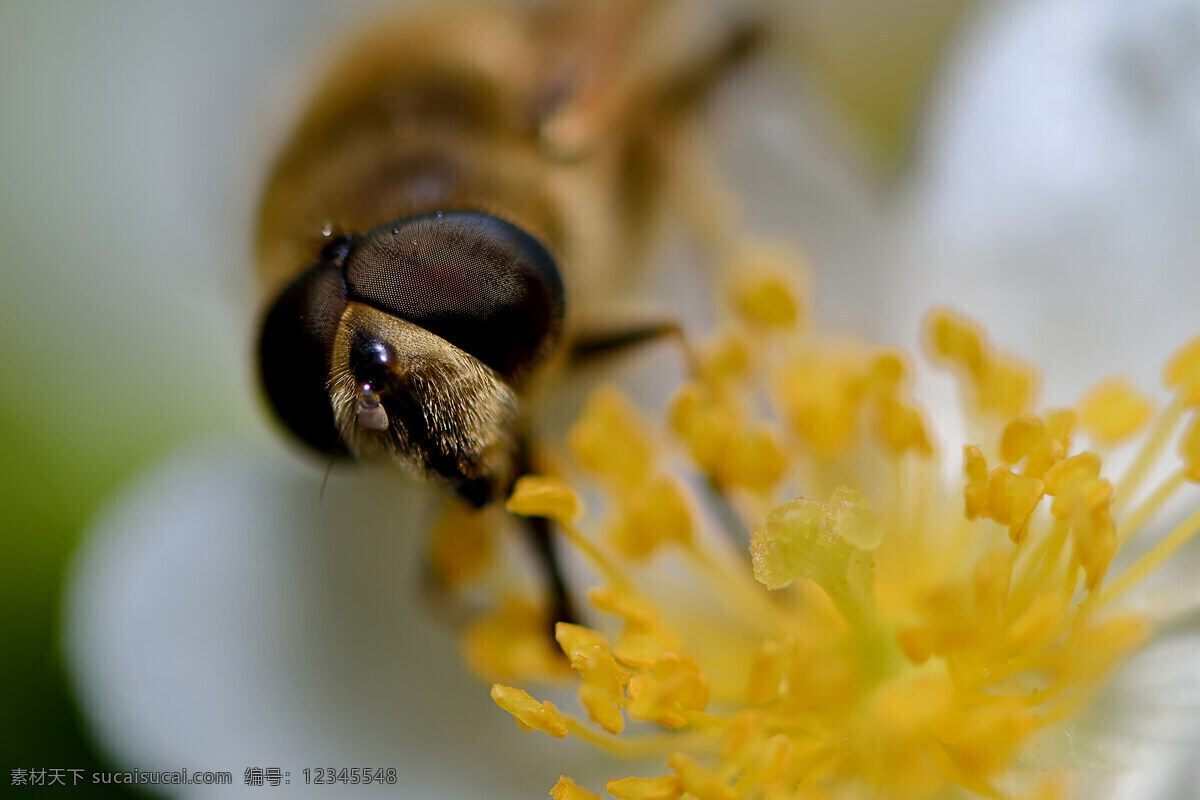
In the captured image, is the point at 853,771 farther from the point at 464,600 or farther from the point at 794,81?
the point at 794,81

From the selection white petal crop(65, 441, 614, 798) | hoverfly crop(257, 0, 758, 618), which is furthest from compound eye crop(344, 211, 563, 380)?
white petal crop(65, 441, 614, 798)

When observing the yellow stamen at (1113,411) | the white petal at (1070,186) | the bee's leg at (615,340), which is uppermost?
the white petal at (1070,186)

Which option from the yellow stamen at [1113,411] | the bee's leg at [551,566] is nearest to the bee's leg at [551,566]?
the bee's leg at [551,566]

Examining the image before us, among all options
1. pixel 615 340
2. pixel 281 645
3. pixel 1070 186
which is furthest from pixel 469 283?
pixel 1070 186

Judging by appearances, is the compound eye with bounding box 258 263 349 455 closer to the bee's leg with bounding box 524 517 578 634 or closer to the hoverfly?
the hoverfly

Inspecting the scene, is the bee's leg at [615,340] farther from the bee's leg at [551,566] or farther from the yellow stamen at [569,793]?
the yellow stamen at [569,793]

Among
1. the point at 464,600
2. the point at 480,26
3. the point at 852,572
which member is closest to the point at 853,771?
→ the point at 852,572
